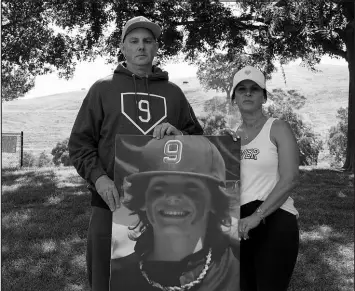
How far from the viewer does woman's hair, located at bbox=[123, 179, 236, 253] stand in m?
2.22

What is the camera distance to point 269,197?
2168mm

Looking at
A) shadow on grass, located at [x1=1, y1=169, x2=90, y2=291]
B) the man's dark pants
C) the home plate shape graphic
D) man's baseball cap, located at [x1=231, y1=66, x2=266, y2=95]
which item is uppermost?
man's baseball cap, located at [x1=231, y1=66, x2=266, y2=95]

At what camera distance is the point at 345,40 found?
12125 millimetres

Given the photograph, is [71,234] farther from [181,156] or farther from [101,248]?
[181,156]

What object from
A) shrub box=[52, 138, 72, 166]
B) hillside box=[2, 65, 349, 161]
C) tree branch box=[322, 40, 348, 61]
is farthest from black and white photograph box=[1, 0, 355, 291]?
hillside box=[2, 65, 349, 161]

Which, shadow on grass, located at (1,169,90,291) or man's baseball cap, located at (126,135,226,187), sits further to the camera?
shadow on grass, located at (1,169,90,291)

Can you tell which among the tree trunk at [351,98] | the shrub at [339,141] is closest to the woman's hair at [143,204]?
the tree trunk at [351,98]

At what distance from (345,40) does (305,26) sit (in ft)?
9.80

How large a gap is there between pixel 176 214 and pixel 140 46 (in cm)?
90

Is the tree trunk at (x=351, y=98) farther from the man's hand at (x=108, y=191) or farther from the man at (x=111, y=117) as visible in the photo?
the man's hand at (x=108, y=191)

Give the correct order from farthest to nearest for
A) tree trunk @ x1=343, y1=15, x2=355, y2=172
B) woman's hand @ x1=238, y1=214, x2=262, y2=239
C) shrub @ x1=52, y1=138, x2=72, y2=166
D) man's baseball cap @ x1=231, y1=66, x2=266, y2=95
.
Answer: shrub @ x1=52, y1=138, x2=72, y2=166 → tree trunk @ x1=343, y1=15, x2=355, y2=172 → man's baseball cap @ x1=231, y1=66, x2=266, y2=95 → woman's hand @ x1=238, y1=214, x2=262, y2=239

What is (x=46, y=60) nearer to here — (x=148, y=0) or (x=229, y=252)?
(x=148, y=0)

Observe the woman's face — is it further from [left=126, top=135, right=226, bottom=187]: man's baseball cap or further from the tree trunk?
the tree trunk

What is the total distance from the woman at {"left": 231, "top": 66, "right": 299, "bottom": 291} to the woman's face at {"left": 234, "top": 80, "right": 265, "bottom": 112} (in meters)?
0.04
